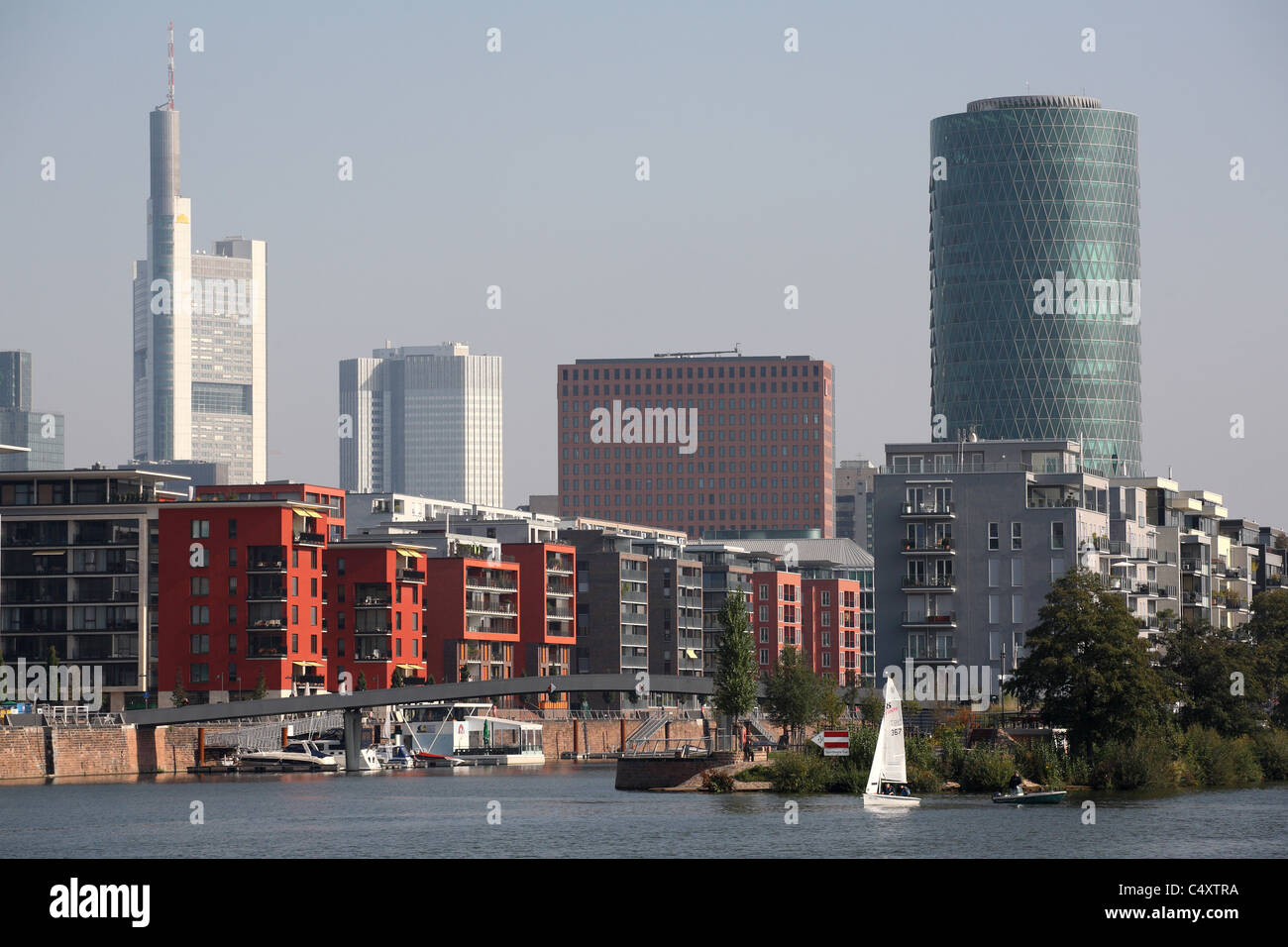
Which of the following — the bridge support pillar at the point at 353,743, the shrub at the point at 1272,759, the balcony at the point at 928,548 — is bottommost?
the bridge support pillar at the point at 353,743

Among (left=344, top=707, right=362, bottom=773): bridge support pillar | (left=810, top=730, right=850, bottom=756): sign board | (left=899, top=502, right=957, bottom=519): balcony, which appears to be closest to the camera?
(left=810, top=730, right=850, bottom=756): sign board

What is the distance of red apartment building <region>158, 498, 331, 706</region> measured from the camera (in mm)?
189625

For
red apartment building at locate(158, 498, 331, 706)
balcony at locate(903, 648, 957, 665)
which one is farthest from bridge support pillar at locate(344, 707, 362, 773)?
balcony at locate(903, 648, 957, 665)

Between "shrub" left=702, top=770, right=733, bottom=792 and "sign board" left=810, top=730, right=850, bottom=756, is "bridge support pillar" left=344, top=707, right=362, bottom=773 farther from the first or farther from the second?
"sign board" left=810, top=730, right=850, bottom=756

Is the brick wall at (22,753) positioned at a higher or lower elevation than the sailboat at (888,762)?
lower

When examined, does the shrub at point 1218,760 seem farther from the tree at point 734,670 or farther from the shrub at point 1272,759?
the tree at point 734,670

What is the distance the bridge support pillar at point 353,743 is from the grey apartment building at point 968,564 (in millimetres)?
46338

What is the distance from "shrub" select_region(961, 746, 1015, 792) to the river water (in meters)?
4.76

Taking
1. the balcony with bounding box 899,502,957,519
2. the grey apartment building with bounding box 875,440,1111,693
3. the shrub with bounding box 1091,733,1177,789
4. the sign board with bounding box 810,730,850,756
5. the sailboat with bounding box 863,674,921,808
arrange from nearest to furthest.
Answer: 1. the sailboat with bounding box 863,674,921,808
2. the shrub with bounding box 1091,733,1177,789
3. the sign board with bounding box 810,730,850,756
4. the grey apartment building with bounding box 875,440,1111,693
5. the balcony with bounding box 899,502,957,519

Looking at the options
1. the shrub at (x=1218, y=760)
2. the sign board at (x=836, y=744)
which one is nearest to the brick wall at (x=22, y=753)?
the sign board at (x=836, y=744)

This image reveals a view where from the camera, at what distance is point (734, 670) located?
481 feet

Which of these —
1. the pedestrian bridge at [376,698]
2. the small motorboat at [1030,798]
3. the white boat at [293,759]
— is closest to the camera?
the small motorboat at [1030,798]

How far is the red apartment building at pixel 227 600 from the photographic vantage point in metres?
190
